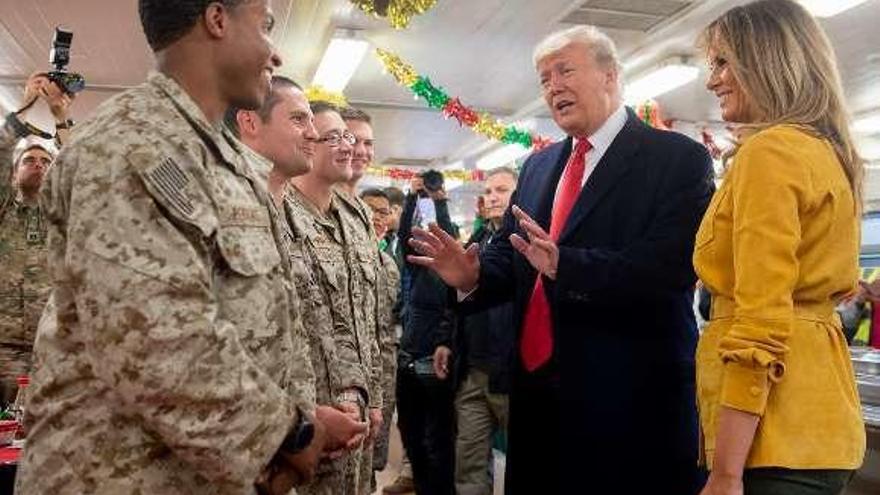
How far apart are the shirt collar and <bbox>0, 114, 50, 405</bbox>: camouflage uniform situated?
252 cm

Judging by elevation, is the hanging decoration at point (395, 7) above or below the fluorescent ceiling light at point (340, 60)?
below

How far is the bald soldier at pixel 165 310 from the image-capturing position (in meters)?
0.99

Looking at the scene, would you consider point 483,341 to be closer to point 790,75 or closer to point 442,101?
point 790,75

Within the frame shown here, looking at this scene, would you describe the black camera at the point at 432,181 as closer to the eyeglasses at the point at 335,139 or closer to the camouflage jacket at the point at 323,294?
the eyeglasses at the point at 335,139

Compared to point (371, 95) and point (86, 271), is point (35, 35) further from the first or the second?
point (86, 271)

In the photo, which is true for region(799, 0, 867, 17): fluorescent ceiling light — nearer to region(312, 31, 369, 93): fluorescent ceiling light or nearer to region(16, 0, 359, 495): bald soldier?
region(312, 31, 369, 93): fluorescent ceiling light

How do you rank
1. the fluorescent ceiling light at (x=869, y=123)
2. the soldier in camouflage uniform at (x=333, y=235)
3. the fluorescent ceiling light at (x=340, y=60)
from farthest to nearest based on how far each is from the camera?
the fluorescent ceiling light at (x=869, y=123), the fluorescent ceiling light at (x=340, y=60), the soldier in camouflage uniform at (x=333, y=235)

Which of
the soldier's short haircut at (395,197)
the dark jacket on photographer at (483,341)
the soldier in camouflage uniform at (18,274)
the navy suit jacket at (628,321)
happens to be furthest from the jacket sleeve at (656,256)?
the soldier's short haircut at (395,197)

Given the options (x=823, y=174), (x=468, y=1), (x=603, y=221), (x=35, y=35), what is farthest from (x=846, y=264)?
(x=35, y=35)

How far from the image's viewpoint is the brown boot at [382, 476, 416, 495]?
4.73 m

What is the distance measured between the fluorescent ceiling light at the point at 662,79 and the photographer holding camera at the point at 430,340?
326cm

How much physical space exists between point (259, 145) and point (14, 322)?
69.8 inches

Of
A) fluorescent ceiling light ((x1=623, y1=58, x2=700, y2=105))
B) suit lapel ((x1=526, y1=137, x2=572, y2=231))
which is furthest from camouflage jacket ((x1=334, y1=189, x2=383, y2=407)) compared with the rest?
fluorescent ceiling light ((x1=623, y1=58, x2=700, y2=105))

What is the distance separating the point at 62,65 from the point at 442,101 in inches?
157
